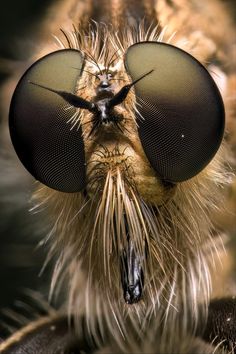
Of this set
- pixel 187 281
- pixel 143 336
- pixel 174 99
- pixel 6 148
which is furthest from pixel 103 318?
pixel 174 99

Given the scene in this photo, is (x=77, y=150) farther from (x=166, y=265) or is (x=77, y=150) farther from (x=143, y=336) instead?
(x=143, y=336)

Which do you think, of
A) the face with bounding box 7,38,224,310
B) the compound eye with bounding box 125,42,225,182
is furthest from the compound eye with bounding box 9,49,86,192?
the compound eye with bounding box 125,42,225,182

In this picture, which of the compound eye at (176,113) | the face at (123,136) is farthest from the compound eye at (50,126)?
the compound eye at (176,113)

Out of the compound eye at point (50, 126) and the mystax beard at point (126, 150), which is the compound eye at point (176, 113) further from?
the compound eye at point (50, 126)

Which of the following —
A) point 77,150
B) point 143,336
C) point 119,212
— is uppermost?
point 77,150

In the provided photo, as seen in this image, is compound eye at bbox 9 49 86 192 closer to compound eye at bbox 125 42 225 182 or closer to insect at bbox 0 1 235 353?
insect at bbox 0 1 235 353

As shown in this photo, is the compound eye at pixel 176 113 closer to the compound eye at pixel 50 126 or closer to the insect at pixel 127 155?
the insect at pixel 127 155

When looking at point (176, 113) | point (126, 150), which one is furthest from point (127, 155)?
point (176, 113)

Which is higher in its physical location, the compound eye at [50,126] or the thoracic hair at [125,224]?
the compound eye at [50,126]
